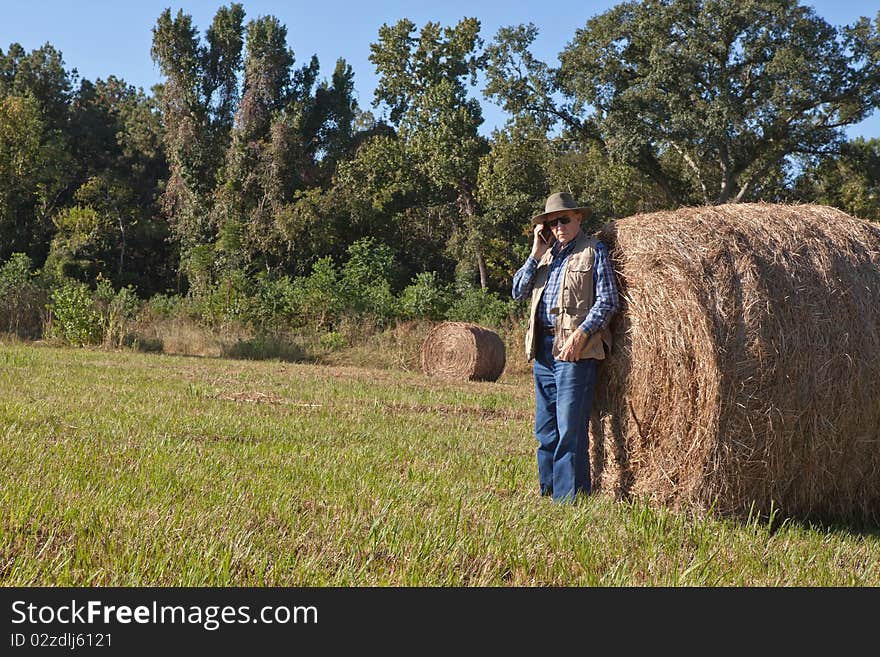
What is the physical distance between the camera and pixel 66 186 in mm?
38250

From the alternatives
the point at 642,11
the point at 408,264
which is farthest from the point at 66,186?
the point at 642,11

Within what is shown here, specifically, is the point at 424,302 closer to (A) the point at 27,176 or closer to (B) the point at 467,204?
(B) the point at 467,204

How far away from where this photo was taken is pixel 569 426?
18.9 feet

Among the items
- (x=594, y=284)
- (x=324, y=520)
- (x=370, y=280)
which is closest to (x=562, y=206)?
(x=594, y=284)

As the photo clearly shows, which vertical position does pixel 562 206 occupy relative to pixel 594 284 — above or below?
above

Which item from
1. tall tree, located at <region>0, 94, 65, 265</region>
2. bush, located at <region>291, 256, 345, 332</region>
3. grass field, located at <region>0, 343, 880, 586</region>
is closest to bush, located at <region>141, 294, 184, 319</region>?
bush, located at <region>291, 256, 345, 332</region>

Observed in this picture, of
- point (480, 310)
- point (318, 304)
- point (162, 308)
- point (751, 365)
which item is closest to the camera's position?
point (751, 365)

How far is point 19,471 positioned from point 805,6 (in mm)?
30712

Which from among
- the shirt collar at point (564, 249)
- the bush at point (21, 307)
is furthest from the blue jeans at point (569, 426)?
the bush at point (21, 307)

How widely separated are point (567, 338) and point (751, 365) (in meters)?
1.21

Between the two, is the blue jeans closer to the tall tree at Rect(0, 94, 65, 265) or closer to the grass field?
the grass field

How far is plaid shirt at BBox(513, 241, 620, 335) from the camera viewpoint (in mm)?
5652

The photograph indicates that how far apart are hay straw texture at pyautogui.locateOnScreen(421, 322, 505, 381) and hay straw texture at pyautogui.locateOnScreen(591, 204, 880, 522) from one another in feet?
40.2

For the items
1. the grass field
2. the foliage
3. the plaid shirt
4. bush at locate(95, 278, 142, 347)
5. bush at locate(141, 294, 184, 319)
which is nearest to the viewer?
the grass field
